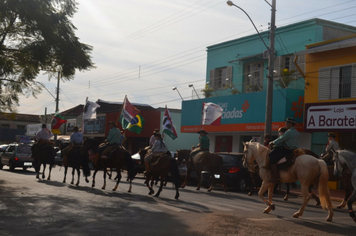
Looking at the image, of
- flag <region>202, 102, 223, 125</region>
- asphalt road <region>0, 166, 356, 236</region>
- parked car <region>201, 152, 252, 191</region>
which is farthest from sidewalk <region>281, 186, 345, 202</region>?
flag <region>202, 102, 223, 125</region>

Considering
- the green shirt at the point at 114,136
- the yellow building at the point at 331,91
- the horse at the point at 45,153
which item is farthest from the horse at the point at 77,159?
the yellow building at the point at 331,91

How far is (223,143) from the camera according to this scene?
3025 cm

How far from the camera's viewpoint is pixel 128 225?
29.9ft

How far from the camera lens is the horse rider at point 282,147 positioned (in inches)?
456

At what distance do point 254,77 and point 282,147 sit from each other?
18.2 metres

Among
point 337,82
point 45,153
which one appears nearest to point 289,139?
point 337,82

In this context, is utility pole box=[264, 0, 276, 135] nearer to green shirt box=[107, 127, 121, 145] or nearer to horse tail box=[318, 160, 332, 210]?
green shirt box=[107, 127, 121, 145]

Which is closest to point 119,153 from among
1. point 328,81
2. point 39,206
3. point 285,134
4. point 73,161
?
point 73,161

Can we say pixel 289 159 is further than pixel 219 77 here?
No

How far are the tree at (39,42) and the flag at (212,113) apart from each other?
33.4ft

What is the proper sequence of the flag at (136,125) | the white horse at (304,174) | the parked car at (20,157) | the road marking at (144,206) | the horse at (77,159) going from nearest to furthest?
the white horse at (304,174), the road marking at (144,206), the horse at (77,159), the parked car at (20,157), the flag at (136,125)

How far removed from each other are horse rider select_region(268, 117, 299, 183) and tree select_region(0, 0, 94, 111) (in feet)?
28.6

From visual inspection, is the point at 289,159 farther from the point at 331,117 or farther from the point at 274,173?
the point at 331,117

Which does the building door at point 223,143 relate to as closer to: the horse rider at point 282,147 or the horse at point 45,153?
the horse at point 45,153
